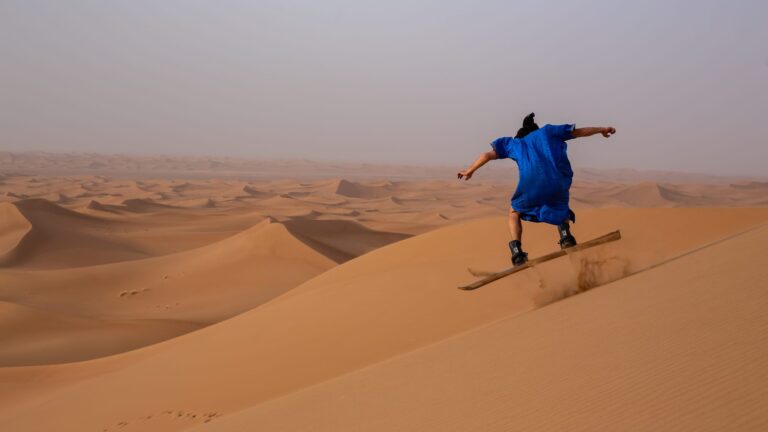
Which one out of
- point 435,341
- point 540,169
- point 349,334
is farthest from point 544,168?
point 349,334

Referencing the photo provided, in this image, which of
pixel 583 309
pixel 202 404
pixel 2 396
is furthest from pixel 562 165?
pixel 2 396

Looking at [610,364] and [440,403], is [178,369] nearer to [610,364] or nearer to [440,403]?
[440,403]

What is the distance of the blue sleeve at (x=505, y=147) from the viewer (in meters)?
5.35

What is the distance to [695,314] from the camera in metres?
3.35

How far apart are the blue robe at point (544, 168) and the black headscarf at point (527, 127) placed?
61 mm

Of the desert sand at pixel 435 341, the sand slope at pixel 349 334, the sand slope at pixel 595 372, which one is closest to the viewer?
the sand slope at pixel 595 372

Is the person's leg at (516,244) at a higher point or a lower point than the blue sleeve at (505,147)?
lower

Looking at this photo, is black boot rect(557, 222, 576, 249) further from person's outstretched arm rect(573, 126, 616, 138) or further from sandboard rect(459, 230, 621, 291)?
person's outstretched arm rect(573, 126, 616, 138)

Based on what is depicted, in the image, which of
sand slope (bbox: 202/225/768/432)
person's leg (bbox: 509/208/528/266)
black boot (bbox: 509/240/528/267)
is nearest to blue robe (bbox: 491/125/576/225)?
person's leg (bbox: 509/208/528/266)

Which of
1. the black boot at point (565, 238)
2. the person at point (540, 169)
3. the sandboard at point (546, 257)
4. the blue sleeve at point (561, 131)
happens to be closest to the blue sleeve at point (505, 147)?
the person at point (540, 169)

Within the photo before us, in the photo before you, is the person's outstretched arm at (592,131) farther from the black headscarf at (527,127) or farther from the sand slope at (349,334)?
the sand slope at (349,334)

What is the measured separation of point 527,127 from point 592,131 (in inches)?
22.8

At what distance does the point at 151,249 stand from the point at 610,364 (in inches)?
948

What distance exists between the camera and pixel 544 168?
5254mm
